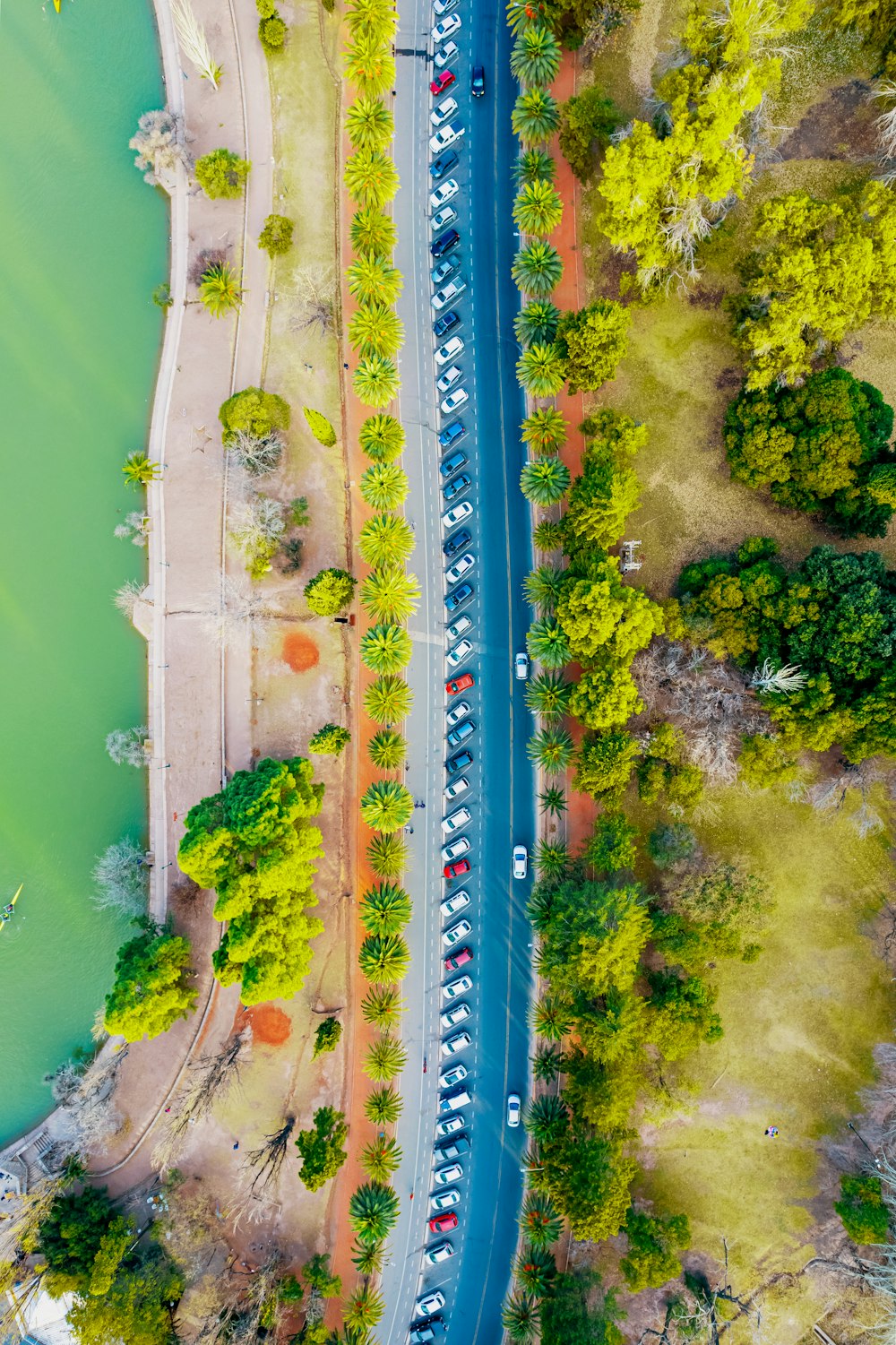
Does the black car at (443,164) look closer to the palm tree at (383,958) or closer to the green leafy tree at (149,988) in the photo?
the palm tree at (383,958)

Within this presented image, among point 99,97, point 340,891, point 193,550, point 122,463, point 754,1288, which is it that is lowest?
point 754,1288

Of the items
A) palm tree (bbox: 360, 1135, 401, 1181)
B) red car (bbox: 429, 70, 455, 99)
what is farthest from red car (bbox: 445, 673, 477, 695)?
red car (bbox: 429, 70, 455, 99)

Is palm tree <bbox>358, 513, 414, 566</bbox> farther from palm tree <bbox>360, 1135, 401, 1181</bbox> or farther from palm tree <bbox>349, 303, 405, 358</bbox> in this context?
palm tree <bbox>360, 1135, 401, 1181</bbox>

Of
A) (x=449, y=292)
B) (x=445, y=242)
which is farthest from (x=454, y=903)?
(x=445, y=242)

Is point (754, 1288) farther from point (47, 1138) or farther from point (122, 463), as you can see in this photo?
point (122, 463)

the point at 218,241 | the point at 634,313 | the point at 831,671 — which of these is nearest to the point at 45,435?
the point at 218,241

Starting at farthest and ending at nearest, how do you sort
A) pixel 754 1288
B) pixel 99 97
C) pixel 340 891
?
1. pixel 99 97
2. pixel 340 891
3. pixel 754 1288
